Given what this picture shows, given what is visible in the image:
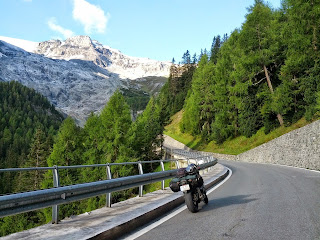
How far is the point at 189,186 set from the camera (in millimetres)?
7488

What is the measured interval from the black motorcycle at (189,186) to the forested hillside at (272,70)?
23141 millimetres

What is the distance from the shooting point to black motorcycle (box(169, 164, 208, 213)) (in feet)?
24.8

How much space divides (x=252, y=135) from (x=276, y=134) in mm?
7461

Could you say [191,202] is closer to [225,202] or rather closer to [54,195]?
[225,202]

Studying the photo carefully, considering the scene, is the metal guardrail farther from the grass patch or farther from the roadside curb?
the grass patch

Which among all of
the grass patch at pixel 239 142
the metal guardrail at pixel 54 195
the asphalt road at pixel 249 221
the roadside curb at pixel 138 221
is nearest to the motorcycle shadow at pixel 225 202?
the asphalt road at pixel 249 221

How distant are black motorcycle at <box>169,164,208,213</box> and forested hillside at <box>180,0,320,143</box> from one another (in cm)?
2314

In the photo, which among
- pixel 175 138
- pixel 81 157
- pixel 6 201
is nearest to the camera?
pixel 6 201

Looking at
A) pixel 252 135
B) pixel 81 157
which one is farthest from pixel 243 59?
pixel 81 157

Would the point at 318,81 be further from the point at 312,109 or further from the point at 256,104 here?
the point at 256,104

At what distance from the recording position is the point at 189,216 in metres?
7.21

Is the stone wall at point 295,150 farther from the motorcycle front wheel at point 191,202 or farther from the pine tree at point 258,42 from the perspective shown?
the motorcycle front wheel at point 191,202

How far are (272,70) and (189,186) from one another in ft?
137

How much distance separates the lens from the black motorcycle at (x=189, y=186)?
24.8ft
